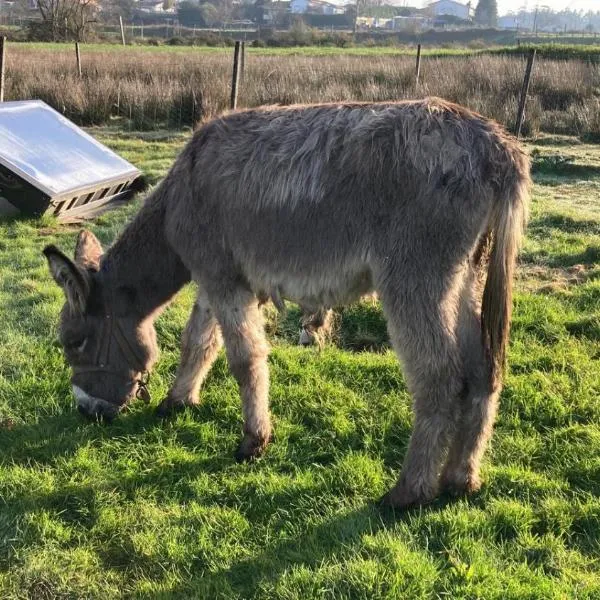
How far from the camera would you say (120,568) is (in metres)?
2.96

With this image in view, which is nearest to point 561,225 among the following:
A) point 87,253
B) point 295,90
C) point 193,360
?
point 193,360

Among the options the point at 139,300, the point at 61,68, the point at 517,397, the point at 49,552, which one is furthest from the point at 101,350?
the point at 61,68

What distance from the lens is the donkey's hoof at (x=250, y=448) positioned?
3707 mm

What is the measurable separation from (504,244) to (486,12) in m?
130

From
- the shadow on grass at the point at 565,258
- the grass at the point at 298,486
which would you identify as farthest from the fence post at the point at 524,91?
the grass at the point at 298,486

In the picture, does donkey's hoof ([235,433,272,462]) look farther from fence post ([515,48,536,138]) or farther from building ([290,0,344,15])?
building ([290,0,344,15])

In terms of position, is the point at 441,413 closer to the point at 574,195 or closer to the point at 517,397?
the point at 517,397

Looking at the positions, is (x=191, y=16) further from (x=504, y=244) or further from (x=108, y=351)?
(x=504, y=244)

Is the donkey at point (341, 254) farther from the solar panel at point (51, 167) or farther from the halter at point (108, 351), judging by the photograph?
the solar panel at point (51, 167)

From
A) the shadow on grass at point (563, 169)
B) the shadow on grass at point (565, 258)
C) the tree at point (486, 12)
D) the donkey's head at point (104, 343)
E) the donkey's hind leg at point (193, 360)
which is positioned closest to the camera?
the donkey's head at point (104, 343)

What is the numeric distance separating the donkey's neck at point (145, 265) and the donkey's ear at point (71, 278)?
21 centimetres

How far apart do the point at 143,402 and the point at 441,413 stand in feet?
7.26

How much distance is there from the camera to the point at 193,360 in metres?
4.22

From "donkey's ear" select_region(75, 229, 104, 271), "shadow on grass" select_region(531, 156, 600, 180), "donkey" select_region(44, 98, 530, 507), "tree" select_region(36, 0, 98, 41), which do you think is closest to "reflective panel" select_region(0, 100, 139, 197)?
"donkey's ear" select_region(75, 229, 104, 271)
